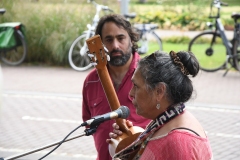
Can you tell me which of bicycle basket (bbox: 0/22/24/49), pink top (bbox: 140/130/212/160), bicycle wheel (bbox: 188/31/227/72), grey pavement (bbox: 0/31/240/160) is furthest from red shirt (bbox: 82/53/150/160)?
bicycle basket (bbox: 0/22/24/49)

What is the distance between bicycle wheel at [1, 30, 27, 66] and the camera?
12.9 meters

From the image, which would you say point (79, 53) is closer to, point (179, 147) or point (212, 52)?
point (212, 52)

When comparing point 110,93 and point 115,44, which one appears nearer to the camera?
point 110,93

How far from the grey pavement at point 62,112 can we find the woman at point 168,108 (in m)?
2.90

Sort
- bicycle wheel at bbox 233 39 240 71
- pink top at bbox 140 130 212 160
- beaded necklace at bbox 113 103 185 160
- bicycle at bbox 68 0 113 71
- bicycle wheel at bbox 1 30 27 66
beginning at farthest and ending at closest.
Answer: bicycle wheel at bbox 1 30 27 66, bicycle at bbox 68 0 113 71, bicycle wheel at bbox 233 39 240 71, beaded necklace at bbox 113 103 185 160, pink top at bbox 140 130 212 160

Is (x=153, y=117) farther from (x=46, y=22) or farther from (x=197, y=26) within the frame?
(x=197, y=26)

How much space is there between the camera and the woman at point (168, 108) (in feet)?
7.19

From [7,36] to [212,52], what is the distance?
17.4 feet

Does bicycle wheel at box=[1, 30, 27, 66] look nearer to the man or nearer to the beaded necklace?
the man

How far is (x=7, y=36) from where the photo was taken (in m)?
12.7

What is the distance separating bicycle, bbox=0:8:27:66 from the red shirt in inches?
376

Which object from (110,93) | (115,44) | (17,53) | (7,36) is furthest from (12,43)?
(110,93)

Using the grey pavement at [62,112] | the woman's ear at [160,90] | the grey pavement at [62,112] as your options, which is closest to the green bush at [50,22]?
the grey pavement at [62,112]

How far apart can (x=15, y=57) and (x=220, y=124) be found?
7.30 meters
